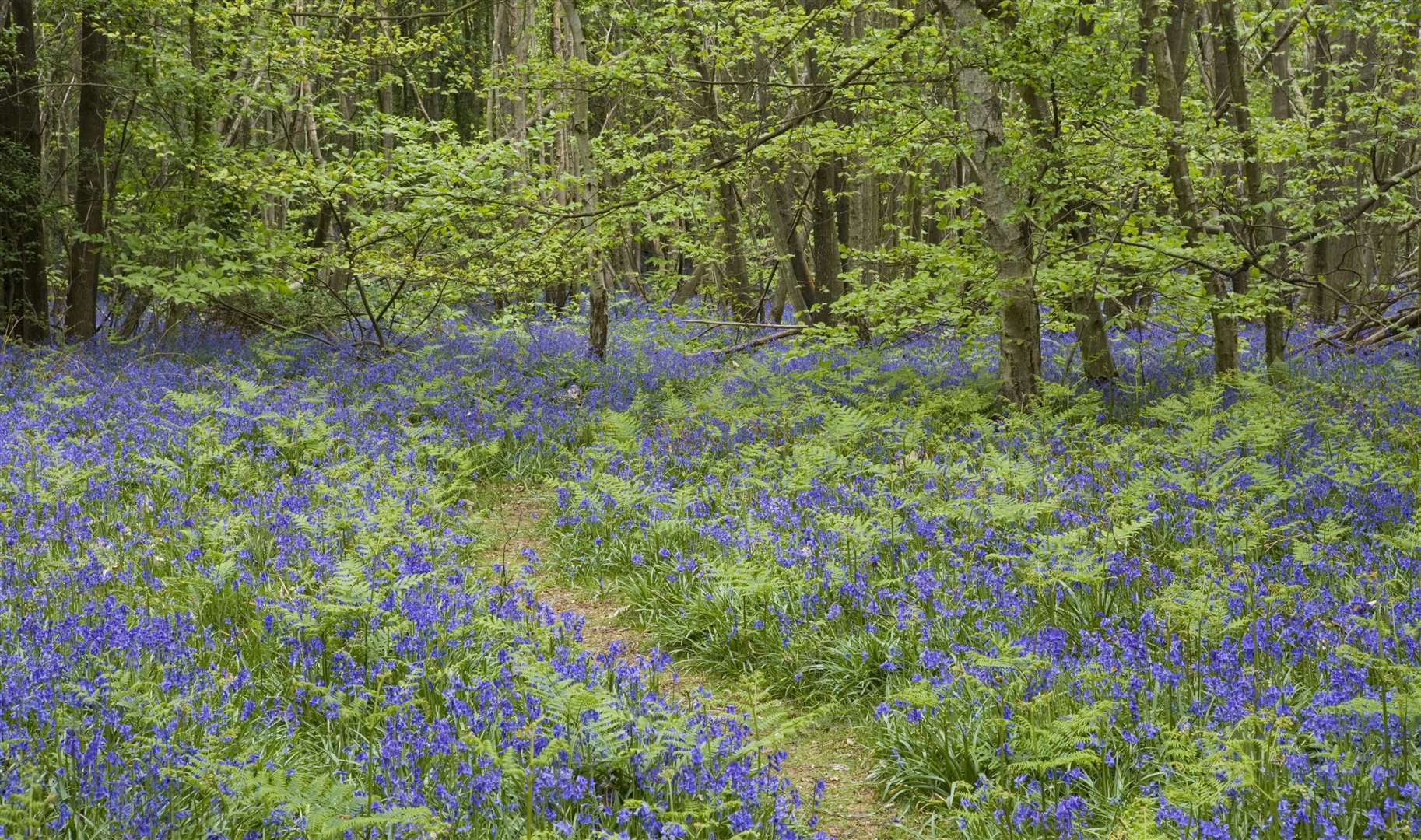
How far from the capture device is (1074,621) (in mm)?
5055

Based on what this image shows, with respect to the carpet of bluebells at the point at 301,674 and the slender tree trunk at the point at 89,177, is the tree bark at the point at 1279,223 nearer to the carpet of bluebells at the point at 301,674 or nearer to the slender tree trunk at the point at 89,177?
the carpet of bluebells at the point at 301,674

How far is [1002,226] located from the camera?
31.3 feet

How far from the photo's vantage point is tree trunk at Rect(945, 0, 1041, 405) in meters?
9.36

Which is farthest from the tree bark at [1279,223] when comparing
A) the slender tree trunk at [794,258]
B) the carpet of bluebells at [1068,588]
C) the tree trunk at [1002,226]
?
the slender tree trunk at [794,258]

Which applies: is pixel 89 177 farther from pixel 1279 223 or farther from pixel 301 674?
pixel 1279 223

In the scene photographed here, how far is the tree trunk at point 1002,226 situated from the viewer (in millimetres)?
9359

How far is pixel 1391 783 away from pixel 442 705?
3.40 metres

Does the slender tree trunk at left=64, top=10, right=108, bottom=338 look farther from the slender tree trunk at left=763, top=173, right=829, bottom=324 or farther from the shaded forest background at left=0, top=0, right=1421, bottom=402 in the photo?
the slender tree trunk at left=763, top=173, right=829, bottom=324

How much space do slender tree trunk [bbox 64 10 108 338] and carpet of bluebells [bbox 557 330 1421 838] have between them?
8601 mm

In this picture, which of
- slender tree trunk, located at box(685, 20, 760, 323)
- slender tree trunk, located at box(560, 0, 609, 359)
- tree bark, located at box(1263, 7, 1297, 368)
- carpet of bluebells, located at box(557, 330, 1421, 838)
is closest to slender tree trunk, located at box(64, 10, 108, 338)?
slender tree trunk, located at box(560, 0, 609, 359)

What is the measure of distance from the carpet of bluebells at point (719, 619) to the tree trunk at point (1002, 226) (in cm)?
62

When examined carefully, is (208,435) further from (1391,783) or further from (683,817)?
(1391,783)

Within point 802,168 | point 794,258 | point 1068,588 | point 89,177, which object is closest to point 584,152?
point 794,258

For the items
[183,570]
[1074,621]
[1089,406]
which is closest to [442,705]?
[183,570]
